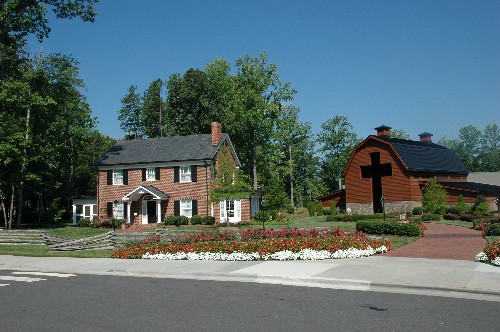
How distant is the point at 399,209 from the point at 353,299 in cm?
3841

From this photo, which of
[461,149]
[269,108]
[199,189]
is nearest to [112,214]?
[199,189]

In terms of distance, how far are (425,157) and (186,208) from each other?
2695 centimetres

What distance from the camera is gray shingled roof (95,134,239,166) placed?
43125mm

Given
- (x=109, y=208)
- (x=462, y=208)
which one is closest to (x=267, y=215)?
(x=109, y=208)

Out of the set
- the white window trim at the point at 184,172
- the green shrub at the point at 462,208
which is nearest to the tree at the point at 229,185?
the white window trim at the point at 184,172

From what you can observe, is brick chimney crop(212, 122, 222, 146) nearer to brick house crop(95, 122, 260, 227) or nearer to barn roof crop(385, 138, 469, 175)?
brick house crop(95, 122, 260, 227)

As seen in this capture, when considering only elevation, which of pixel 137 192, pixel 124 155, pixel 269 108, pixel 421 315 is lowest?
pixel 421 315

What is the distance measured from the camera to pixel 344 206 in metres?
52.5

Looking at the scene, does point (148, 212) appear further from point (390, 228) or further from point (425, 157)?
point (425, 157)

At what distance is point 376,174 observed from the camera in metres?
48.9

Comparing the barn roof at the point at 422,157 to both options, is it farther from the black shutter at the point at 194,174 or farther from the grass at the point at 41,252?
the grass at the point at 41,252

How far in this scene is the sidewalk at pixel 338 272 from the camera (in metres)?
10.6

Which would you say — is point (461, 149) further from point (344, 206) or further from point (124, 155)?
point (124, 155)

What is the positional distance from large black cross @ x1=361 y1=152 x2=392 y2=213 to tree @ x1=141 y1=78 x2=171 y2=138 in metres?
40.6
